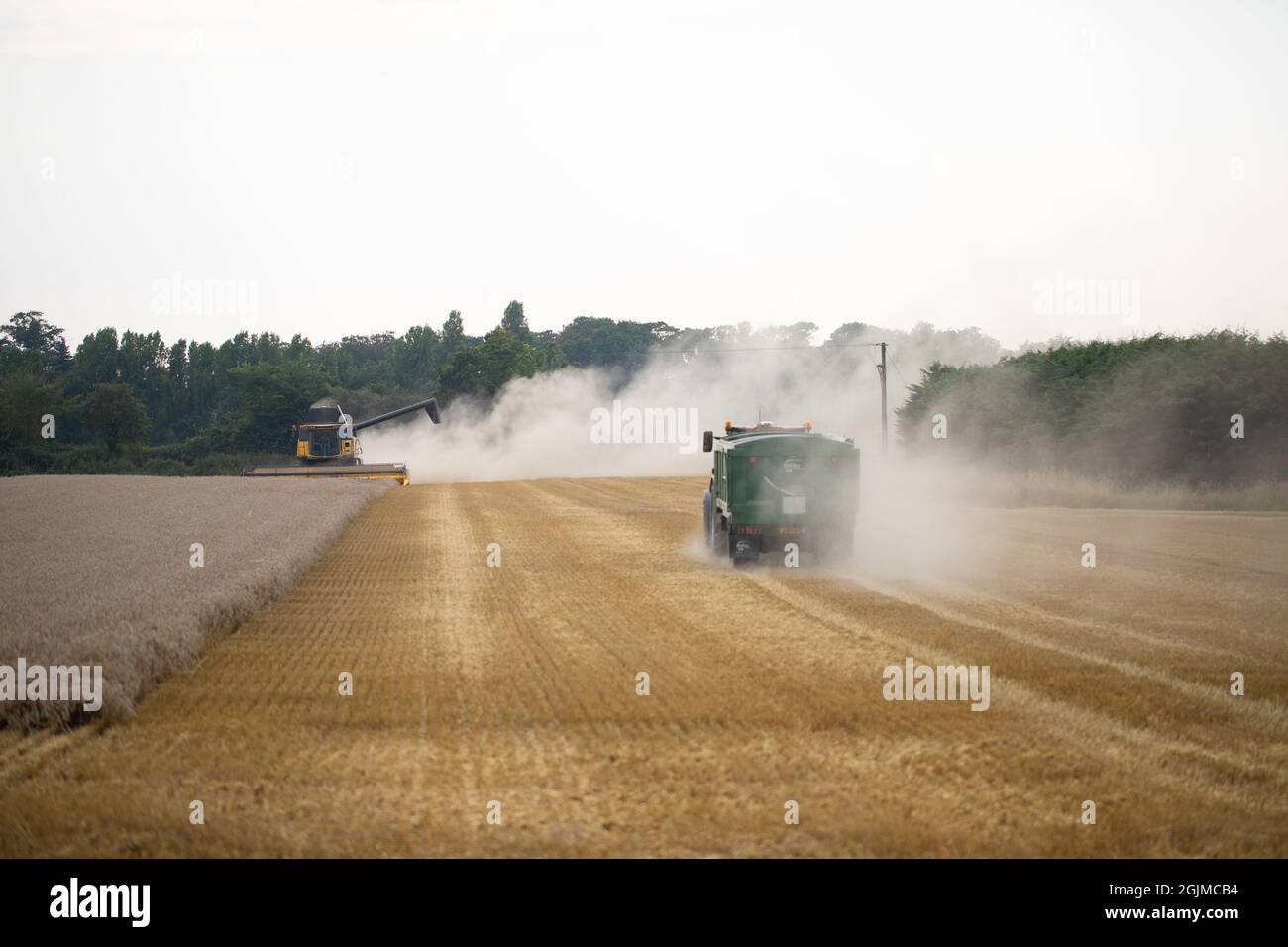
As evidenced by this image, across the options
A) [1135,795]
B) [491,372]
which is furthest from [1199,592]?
[491,372]

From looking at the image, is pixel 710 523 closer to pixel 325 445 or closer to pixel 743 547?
pixel 743 547

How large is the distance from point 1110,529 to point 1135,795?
23.0 metres

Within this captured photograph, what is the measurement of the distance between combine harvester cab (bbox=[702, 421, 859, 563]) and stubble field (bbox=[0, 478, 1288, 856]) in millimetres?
2540

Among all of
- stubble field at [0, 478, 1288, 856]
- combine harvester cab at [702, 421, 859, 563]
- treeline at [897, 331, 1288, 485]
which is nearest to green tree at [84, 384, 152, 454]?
treeline at [897, 331, 1288, 485]

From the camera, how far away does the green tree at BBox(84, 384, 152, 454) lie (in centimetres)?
8256

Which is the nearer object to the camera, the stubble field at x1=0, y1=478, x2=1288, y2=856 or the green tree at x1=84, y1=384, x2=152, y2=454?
the stubble field at x1=0, y1=478, x2=1288, y2=856

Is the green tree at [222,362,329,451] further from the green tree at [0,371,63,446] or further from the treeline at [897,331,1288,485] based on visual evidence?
the treeline at [897,331,1288,485]

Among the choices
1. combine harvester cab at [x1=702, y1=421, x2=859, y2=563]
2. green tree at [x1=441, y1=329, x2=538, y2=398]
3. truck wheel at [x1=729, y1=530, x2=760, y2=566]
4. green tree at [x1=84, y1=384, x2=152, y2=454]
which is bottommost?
truck wheel at [x1=729, y1=530, x2=760, y2=566]

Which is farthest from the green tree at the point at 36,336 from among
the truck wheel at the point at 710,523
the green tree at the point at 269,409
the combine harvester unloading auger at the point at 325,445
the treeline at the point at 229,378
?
the truck wheel at the point at 710,523

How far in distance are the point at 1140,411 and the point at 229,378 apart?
92.7 meters

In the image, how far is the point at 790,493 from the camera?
20.8 meters

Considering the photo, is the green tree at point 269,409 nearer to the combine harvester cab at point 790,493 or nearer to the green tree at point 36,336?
the green tree at point 36,336

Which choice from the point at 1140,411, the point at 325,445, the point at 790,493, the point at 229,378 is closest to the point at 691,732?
the point at 790,493

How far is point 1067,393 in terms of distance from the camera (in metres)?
48.9
